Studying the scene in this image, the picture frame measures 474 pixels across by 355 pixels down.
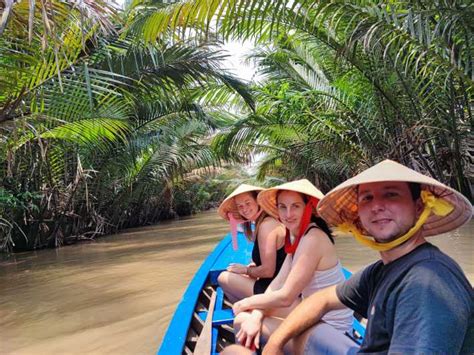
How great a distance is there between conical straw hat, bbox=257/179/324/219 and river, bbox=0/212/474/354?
166cm

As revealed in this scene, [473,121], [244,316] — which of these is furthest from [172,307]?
[473,121]

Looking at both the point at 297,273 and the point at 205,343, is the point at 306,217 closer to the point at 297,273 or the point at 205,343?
the point at 297,273

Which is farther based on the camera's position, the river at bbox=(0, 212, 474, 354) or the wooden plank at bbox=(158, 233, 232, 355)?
the river at bbox=(0, 212, 474, 354)

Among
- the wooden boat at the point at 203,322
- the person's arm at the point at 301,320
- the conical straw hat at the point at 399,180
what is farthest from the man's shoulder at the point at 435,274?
the wooden boat at the point at 203,322

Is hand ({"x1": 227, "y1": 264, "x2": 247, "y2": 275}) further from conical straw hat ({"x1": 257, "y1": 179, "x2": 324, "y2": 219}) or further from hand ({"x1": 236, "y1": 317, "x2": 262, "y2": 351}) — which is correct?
hand ({"x1": 236, "y1": 317, "x2": 262, "y2": 351})

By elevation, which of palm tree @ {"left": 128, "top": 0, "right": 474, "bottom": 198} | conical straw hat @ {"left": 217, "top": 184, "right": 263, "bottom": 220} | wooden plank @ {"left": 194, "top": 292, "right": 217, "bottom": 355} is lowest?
wooden plank @ {"left": 194, "top": 292, "right": 217, "bottom": 355}

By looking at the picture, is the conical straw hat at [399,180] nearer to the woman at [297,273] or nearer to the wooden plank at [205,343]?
the woman at [297,273]

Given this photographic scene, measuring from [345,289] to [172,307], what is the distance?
11.4 ft

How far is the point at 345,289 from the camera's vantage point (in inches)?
70.3

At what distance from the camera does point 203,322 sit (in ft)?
10.3

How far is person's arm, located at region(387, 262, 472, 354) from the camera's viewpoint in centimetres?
118

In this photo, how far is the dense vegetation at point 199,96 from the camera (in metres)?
5.07

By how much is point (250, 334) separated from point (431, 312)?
1.25 metres

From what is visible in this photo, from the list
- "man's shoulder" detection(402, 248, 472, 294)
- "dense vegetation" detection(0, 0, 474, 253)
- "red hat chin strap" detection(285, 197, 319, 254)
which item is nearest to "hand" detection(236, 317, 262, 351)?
"red hat chin strap" detection(285, 197, 319, 254)
